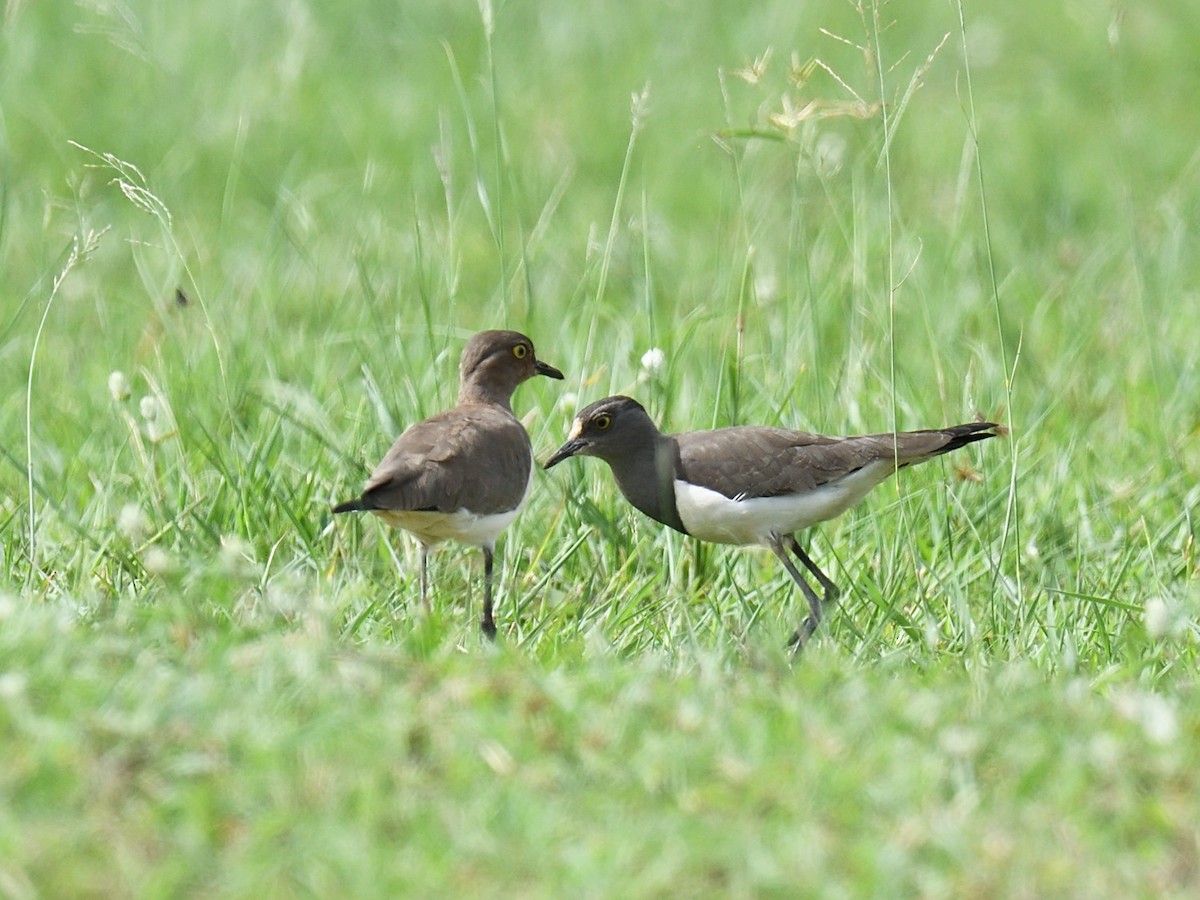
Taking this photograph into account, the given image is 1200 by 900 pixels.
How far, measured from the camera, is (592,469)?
22.1ft

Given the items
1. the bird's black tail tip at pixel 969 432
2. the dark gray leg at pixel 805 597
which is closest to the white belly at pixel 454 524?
the dark gray leg at pixel 805 597

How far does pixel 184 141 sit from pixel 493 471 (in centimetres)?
542

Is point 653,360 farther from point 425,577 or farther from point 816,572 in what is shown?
point 425,577

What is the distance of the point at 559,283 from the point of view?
916cm

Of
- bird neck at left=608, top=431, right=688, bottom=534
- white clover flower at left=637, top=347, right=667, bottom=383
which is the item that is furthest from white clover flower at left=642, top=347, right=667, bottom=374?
bird neck at left=608, top=431, right=688, bottom=534

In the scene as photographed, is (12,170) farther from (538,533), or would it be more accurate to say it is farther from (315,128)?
(538,533)

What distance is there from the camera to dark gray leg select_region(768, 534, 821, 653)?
532 cm

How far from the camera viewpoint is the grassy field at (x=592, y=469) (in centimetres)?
354

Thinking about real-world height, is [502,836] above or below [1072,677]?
above

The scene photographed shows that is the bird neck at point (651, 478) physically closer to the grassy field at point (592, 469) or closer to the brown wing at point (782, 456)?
the brown wing at point (782, 456)

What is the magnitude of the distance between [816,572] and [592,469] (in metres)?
1.19

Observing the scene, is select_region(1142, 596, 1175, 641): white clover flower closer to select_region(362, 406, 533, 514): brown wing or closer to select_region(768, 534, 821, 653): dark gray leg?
select_region(768, 534, 821, 653): dark gray leg

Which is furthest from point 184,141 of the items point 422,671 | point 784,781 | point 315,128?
point 784,781

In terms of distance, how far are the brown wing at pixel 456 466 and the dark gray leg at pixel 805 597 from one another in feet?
2.78
